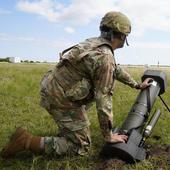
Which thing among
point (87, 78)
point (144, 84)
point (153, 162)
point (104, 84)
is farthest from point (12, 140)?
point (144, 84)

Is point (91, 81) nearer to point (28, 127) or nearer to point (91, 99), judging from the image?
point (91, 99)

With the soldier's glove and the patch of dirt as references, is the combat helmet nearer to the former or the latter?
the soldier's glove

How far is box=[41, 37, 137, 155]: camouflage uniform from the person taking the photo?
6715 millimetres

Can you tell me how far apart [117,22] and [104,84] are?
3.14 ft

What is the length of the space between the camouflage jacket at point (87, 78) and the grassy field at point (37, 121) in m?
0.85

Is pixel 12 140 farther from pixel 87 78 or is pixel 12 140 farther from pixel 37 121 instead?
pixel 37 121

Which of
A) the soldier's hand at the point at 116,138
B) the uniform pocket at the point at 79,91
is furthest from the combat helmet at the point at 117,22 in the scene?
the soldier's hand at the point at 116,138

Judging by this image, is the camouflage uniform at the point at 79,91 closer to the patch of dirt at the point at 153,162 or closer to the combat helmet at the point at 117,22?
the combat helmet at the point at 117,22

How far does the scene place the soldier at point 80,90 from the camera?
673 centimetres

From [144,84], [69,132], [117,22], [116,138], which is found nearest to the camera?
[117,22]

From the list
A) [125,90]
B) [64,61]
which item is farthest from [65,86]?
[125,90]

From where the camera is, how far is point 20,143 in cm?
742

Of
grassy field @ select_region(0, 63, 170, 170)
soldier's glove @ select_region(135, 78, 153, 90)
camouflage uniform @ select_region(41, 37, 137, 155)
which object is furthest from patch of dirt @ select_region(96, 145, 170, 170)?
soldier's glove @ select_region(135, 78, 153, 90)

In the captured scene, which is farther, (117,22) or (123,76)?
(123,76)
